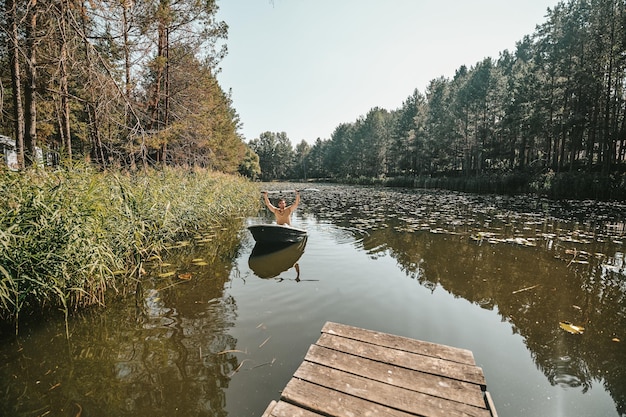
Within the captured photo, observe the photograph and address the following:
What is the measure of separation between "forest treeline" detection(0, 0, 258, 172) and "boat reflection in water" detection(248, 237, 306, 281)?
3507 mm

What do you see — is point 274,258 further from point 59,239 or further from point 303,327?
point 59,239

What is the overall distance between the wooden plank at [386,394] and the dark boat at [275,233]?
5095 millimetres

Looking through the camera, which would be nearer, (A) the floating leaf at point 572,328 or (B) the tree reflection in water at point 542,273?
(B) the tree reflection in water at point 542,273

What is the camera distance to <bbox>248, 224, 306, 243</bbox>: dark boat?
751 centimetres

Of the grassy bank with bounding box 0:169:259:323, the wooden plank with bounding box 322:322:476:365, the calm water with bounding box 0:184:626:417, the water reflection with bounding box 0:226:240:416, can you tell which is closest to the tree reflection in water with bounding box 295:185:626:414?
the calm water with bounding box 0:184:626:417

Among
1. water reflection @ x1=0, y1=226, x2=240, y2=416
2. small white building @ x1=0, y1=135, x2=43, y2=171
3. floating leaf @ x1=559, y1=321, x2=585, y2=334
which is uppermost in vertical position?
small white building @ x1=0, y1=135, x2=43, y2=171

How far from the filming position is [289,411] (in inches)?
81.9

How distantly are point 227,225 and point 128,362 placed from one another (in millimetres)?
8471

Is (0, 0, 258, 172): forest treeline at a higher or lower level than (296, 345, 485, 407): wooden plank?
higher

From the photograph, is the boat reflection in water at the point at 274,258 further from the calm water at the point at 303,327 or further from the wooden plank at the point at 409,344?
the wooden plank at the point at 409,344

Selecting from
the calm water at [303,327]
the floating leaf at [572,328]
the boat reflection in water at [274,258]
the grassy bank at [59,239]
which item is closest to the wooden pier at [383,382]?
the calm water at [303,327]

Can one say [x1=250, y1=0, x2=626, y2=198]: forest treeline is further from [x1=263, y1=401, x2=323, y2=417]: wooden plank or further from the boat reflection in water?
[x1=263, y1=401, x2=323, y2=417]: wooden plank

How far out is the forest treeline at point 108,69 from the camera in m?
4.65

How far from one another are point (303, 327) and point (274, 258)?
3511 millimetres
